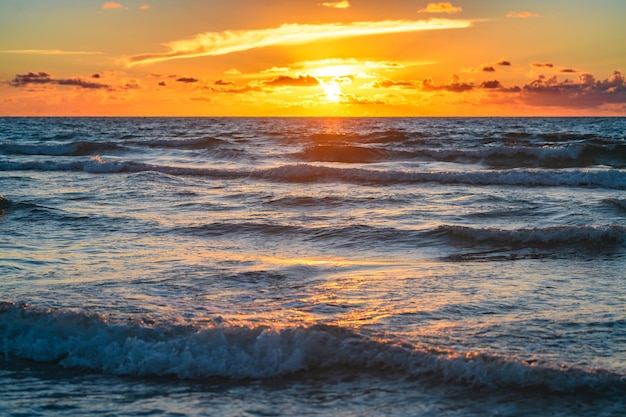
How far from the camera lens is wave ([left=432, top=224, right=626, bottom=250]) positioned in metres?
11.4

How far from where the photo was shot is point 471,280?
29.2ft

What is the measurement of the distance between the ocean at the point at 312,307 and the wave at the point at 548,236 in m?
0.04

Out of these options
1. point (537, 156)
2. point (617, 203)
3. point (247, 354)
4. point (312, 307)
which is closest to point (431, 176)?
point (617, 203)

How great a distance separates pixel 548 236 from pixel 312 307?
19.3 ft

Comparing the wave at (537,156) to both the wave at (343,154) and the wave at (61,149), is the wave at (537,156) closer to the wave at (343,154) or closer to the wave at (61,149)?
the wave at (343,154)

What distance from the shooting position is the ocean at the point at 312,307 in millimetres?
5465

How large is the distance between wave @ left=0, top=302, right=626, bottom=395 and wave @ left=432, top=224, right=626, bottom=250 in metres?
6.00

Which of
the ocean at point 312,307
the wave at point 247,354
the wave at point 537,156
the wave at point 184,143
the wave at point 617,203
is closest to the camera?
the ocean at point 312,307

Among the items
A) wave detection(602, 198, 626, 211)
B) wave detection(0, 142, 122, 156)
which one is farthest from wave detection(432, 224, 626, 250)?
wave detection(0, 142, 122, 156)

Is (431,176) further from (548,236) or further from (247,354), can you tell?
(247,354)

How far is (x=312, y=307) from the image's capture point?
302 inches

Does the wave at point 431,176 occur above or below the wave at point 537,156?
below

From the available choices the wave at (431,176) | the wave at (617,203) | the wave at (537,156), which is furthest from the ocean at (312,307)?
the wave at (537,156)

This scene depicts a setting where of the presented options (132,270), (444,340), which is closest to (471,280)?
(444,340)
